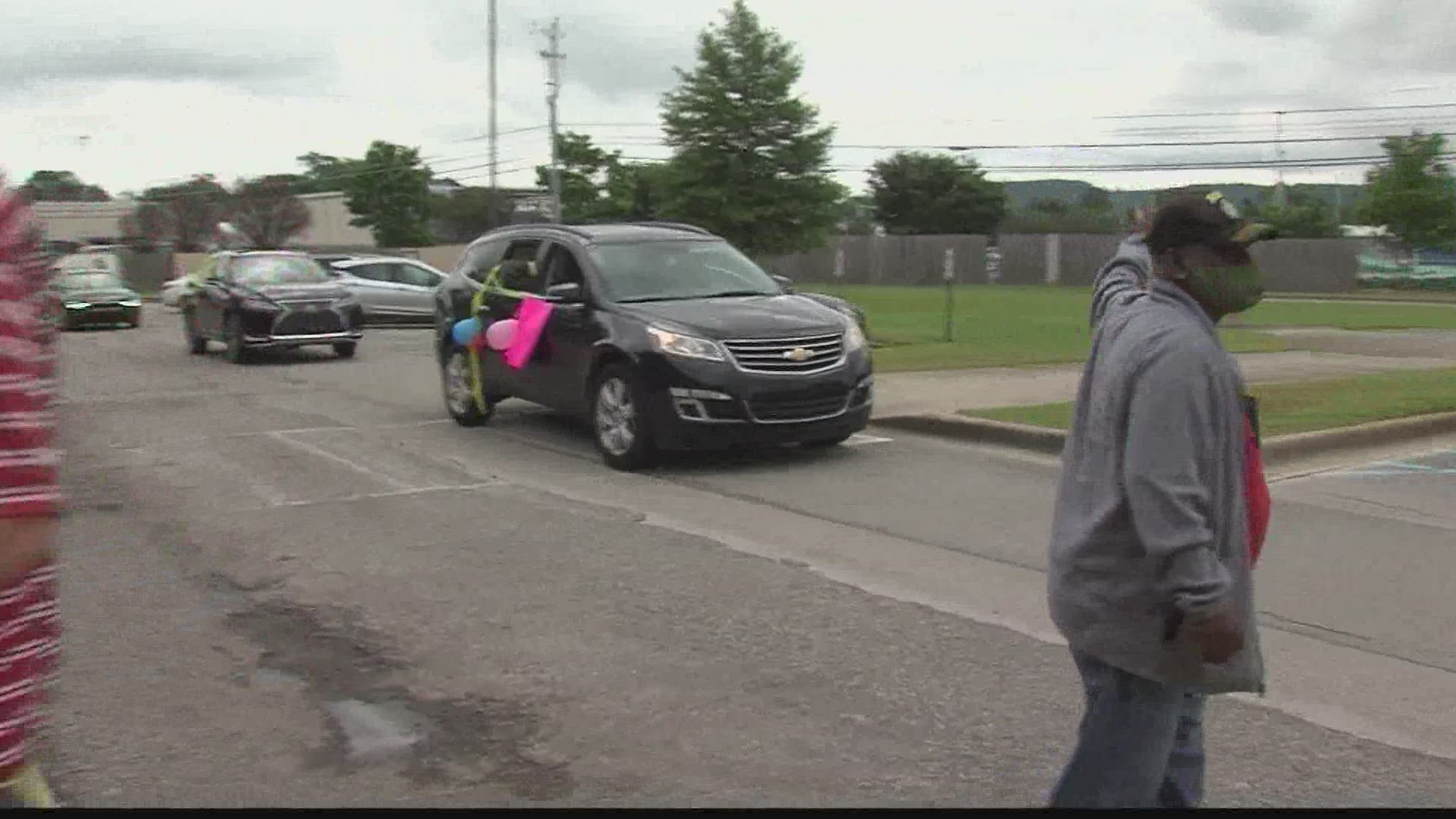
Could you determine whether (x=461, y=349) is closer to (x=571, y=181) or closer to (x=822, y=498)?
(x=822, y=498)

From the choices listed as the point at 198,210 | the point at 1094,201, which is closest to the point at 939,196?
the point at 1094,201

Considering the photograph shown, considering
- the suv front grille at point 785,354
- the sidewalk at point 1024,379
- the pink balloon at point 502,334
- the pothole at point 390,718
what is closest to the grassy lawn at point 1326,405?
the sidewalk at point 1024,379

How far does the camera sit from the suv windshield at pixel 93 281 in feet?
100

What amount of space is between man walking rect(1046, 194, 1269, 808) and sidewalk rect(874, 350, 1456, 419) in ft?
31.2

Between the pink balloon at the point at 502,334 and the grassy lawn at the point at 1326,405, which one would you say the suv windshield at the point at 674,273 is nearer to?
the pink balloon at the point at 502,334

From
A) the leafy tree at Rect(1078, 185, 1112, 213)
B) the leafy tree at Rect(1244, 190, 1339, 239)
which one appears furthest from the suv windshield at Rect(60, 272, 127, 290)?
the leafy tree at Rect(1078, 185, 1112, 213)

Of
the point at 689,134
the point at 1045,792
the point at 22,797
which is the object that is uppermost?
the point at 689,134

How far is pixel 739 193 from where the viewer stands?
1052 inches

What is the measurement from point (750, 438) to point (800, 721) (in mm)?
5379

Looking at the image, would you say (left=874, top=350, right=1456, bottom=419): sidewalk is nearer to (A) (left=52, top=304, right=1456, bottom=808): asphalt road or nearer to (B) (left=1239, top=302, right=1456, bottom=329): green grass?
(A) (left=52, top=304, right=1456, bottom=808): asphalt road

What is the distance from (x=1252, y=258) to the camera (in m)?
3.38

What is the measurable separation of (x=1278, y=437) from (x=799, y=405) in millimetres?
3525

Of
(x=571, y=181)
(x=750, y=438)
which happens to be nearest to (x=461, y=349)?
(x=750, y=438)

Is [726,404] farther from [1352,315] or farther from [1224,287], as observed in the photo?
[1352,315]
